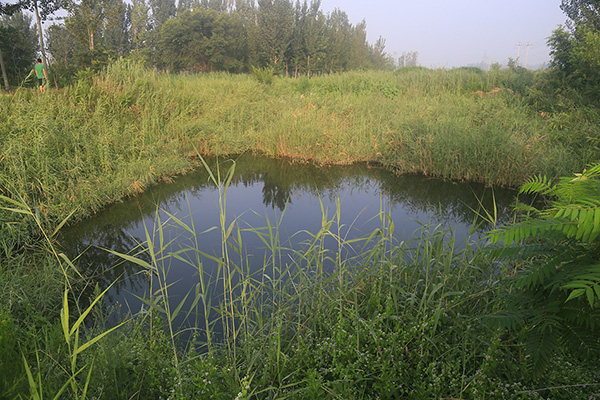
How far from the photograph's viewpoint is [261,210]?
16.9 ft

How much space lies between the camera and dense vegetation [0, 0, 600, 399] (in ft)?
5.10

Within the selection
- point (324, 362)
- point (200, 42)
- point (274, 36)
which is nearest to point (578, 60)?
point (324, 362)

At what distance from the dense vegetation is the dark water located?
199 millimetres

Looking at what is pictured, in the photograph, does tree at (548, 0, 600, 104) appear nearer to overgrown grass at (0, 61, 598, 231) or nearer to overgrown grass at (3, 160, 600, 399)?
overgrown grass at (0, 61, 598, 231)

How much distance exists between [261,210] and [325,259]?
178 cm

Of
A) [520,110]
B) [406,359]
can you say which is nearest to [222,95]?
[520,110]

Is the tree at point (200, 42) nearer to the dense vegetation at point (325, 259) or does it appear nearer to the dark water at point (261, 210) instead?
the dense vegetation at point (325, 259)

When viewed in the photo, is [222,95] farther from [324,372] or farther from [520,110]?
[324,372]

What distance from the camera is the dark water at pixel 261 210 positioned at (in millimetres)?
3564

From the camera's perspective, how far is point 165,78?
9648 mm

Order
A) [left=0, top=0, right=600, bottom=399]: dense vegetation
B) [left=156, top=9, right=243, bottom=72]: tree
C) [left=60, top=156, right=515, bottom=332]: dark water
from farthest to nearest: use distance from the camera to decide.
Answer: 1. [left=156, top=9, right=243, bottom=72]: tree
2. [left=60, top=156, right=515, bottom=332]: dark water
3. [left=0, top=0, right=600, bottom=399]: dense vegetation

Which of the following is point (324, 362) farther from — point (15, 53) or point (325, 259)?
point (15, 53)

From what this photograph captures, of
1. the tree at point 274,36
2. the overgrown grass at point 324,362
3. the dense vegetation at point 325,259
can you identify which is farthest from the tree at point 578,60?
the tree at point 274,36

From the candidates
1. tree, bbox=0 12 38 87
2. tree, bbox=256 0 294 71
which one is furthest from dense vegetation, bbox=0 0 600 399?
tree, bbox=256 0 294 71
